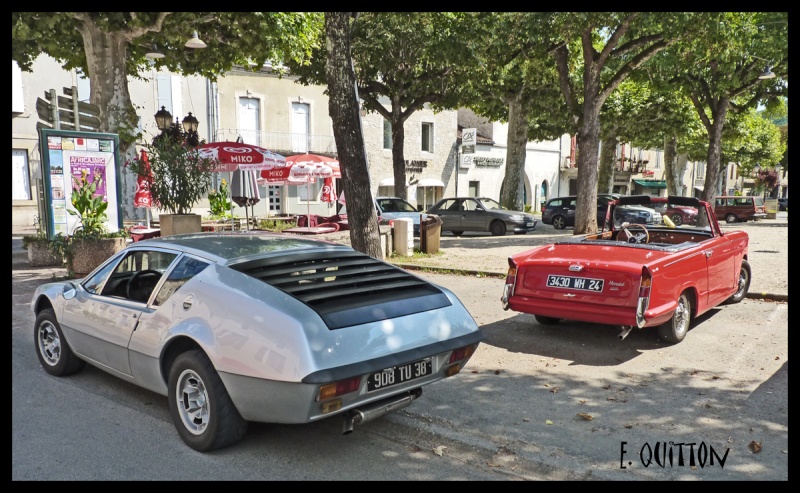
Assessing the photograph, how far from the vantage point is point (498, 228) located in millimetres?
22016

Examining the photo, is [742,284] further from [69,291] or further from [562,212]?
[562,212]

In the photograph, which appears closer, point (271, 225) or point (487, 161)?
point (271, 225)

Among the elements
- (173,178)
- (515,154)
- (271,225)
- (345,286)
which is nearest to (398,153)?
(515,154)

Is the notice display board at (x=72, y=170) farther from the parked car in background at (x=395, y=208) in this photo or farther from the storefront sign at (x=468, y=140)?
the storefront sign at (x=468, y=140)

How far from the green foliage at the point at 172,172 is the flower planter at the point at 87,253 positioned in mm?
2125

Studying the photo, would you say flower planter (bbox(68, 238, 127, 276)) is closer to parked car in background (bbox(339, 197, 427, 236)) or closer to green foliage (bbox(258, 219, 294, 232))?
green foliage (bbox(258, 219, 294, 232))

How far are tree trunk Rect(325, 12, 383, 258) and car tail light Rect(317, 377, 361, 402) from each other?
17.4 feet

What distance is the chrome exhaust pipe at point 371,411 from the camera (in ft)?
12.1

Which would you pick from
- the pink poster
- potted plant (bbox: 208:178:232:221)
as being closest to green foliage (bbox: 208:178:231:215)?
potted plant (bbox: 208:178:232:221)

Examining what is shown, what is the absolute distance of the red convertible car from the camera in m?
5.95

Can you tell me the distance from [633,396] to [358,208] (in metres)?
4.93

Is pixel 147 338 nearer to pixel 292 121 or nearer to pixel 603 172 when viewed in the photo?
pixel 292 121

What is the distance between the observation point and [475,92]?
23547 mm

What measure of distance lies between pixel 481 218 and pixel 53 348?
58.7ft
